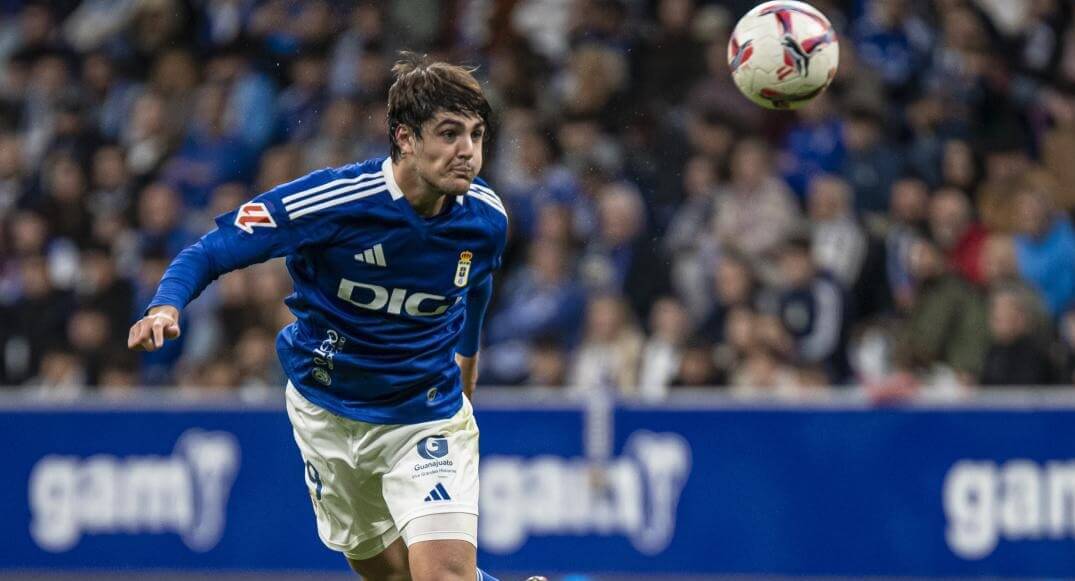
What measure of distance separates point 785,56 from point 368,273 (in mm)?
2046

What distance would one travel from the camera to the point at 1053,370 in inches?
439

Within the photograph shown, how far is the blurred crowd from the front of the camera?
11.8 meters

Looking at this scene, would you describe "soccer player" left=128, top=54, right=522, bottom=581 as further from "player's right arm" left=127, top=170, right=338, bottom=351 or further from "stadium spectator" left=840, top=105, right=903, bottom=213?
"stadium spectator" left=840, top=105, right=903, bottom=213

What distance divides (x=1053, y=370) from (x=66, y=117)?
9103 millimetres

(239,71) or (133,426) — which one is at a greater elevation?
(239,71)

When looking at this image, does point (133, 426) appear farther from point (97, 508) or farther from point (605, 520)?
point (605, 520)

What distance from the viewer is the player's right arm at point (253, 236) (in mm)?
5852

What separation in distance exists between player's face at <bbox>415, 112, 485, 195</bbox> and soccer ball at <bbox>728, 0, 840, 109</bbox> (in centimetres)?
167

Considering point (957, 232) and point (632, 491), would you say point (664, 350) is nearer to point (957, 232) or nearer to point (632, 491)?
point (632, 491)

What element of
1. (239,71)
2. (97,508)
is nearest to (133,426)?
(97,508)

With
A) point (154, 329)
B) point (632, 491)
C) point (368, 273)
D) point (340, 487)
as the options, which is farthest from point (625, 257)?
point (154, 329)

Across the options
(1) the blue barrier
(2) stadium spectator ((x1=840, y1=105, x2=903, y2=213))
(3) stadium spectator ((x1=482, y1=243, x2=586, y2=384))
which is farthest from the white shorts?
(2) stadium spectator ((x1=840, y1=105, x2=903, y2=213))

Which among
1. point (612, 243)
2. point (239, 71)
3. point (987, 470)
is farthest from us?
point (239, 71)

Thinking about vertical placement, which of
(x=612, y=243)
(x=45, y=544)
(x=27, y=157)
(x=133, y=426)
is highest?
(x=27, y=157)
